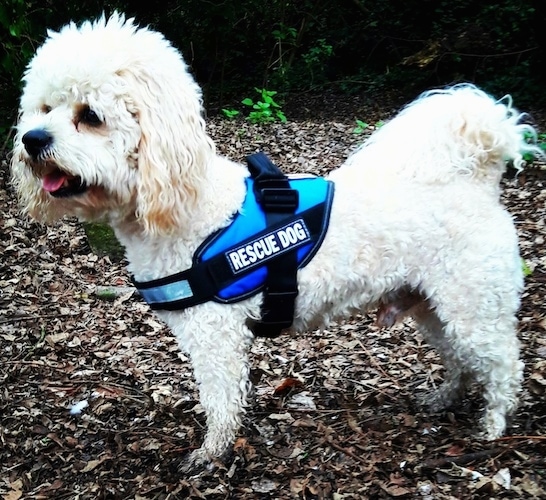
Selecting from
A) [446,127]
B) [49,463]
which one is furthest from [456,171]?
[49,463]

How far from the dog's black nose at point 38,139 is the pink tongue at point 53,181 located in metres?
0.16

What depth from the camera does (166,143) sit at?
278cm

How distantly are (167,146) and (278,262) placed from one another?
2.61ft

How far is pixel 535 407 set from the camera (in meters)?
3.65

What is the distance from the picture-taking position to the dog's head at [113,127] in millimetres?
2711

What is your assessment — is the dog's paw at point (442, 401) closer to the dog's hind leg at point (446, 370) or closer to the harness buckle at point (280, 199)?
the dog's hind leg at point (446, 370)

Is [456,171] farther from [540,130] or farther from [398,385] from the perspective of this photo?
[540,130]

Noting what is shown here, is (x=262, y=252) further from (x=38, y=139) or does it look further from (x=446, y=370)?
(x=446, y=370)

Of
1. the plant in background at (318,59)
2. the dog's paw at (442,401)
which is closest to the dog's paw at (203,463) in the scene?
the dog's paw at (442,401)

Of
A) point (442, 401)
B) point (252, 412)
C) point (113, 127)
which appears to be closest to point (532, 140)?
point (442, 401)

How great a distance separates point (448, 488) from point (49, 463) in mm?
2191

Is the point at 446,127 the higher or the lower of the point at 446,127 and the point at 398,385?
the higher

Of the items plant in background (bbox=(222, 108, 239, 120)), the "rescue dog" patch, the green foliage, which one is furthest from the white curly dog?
plant in background (bbox=(222, 108, 239, 120))

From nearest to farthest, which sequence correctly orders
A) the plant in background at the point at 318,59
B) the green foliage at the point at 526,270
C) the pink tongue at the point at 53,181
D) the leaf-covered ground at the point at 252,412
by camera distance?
the pink tongue at the point at 53,181 → the leaf-covered ground at the point at 252,412 → the green foliage at the point at 526,270 → the plant in background at the point at 318,59
